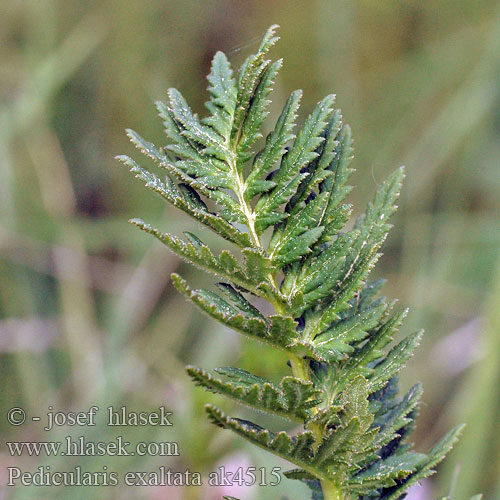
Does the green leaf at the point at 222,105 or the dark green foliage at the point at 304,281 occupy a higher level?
the green leaf at the point at 222,105

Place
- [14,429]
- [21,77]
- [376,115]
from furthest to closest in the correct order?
[376,115] < [21,77] < [14,429]

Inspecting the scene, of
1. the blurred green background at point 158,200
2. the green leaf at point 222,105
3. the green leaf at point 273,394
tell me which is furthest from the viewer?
the blurred green background at point 158,200

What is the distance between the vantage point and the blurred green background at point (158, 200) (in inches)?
80.4

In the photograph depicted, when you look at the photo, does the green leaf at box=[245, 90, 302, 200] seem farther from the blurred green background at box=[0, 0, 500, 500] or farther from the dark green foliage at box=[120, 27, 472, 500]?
the blurred green background at box=[0, 0, 500, 500]

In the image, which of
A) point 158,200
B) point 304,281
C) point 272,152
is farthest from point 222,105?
point 158,200

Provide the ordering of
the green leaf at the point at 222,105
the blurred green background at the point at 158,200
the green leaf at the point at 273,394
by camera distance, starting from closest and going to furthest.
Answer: the green leaf at the point at 273,394, the green leaf at the point at 222,105, the blurred green background at the point at 158,200

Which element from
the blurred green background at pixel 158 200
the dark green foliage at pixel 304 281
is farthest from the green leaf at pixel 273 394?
the blurred green background at pixel 158 200

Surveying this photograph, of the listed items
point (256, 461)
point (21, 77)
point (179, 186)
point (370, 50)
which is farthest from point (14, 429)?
point (370, 50)

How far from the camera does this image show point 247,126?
21.6 inches

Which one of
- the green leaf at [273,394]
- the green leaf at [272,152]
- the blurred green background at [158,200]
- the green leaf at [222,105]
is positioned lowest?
the green leaf at [273,394]

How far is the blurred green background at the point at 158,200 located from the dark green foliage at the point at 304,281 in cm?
108

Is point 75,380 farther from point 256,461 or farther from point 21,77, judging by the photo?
point 21,77

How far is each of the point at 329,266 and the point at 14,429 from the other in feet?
5.83

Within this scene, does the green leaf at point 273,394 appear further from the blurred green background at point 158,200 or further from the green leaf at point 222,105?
the blurred green background at point 158,200
